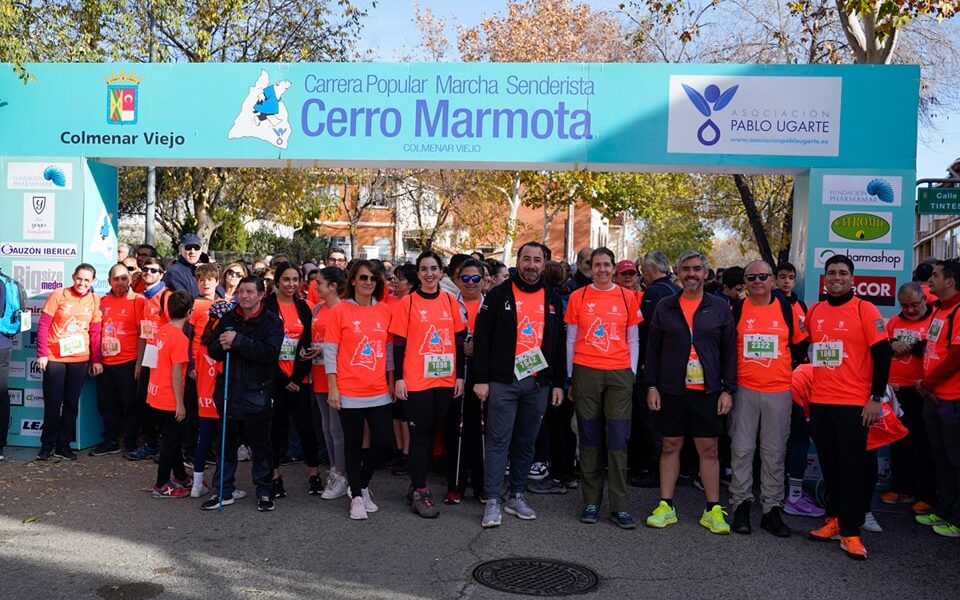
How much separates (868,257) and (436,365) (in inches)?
158

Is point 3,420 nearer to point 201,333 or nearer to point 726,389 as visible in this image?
point 201,333

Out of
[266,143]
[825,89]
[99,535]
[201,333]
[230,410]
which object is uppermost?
[825,89]


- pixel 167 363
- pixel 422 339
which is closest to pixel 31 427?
pixel 167 363

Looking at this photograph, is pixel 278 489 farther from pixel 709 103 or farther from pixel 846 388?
pixel 709 103

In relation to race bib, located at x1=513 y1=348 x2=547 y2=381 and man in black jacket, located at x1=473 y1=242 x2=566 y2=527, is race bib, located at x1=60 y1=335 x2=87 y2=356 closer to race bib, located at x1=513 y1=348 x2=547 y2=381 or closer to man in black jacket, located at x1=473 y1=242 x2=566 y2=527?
man in black jacket, located at x1=473 y1=242 x2=566 y2=527

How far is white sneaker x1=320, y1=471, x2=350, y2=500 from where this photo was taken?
7.14m

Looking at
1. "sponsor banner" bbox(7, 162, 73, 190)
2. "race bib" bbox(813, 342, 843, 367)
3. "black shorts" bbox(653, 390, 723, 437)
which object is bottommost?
"black shorts" bbox(653, 390, 723, 437)

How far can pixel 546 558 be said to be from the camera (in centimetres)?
581

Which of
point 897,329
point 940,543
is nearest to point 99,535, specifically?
point 940,543

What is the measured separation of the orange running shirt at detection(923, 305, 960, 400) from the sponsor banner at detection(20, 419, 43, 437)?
8.07 m

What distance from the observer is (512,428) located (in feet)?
21.9

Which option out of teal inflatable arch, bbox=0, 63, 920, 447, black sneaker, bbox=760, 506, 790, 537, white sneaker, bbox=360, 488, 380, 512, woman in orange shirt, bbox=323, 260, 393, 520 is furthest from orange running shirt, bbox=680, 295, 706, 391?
white sneaker, bbox=360, 488, 380, 512

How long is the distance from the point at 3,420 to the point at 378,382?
411 centimetres

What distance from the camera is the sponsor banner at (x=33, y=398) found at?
8812 millimetres
